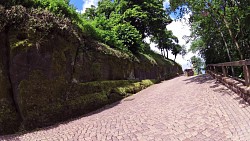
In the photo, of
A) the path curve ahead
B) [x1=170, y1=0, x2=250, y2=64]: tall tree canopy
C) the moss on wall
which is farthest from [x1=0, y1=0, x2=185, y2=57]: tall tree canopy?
the path curve ahead

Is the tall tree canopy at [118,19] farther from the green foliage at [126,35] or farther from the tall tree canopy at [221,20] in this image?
the tall tree canopy at [221,20]

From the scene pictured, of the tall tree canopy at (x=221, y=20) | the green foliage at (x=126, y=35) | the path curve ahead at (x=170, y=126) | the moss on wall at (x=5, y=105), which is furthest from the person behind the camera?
the green foliage at (x=126, y=35)

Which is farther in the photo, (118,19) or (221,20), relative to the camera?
(118,19)

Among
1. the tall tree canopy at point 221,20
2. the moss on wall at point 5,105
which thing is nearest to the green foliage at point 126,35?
the tall tree canopy at point 221,20

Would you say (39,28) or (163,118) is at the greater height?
(39,28)

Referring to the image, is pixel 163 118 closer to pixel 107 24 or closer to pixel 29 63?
pixel 29 63

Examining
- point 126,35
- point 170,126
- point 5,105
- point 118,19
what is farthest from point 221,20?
point 5,105

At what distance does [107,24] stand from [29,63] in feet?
29.4

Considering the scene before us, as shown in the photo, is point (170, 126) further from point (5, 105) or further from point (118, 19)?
point (118, 19)

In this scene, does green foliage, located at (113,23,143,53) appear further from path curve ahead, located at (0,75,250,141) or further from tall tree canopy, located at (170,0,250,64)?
path curve ahead, located at (0,75,250,141)

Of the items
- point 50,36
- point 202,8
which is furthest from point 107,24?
point 50,36

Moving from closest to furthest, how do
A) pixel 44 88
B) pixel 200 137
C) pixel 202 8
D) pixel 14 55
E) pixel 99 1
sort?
pixel 200 137 → pixel 14 55 → pixel 44 88 → pixel 202 8 → pixel 99 1

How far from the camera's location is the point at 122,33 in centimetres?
1628

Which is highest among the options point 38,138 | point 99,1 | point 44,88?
point 99,1
